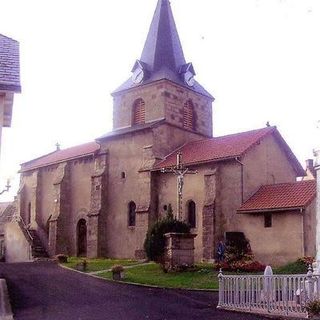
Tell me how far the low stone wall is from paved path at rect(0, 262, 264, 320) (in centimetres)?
371

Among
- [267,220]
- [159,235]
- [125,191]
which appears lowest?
[159,235]

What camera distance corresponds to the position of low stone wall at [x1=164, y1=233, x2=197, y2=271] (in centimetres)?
2595

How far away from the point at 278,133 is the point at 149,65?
1091cm

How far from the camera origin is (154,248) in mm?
27406

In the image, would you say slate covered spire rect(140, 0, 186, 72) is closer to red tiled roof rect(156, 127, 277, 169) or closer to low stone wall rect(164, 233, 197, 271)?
red tiled roof rect(156, 127, 277, 169)

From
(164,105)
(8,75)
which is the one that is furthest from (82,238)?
(8,75)

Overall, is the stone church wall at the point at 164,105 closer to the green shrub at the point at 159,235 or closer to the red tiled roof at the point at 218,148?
the red tiled roof at the point at 218,148

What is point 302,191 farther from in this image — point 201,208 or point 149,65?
point 149,65

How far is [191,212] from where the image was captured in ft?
112

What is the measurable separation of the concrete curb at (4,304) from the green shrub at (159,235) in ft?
26.9

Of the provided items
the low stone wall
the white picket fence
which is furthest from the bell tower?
the white picket fence

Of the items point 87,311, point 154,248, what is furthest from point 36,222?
point 87,311

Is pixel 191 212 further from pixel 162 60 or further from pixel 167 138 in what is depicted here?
pixel 162 60

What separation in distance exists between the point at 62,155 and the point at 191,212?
1569 cm
